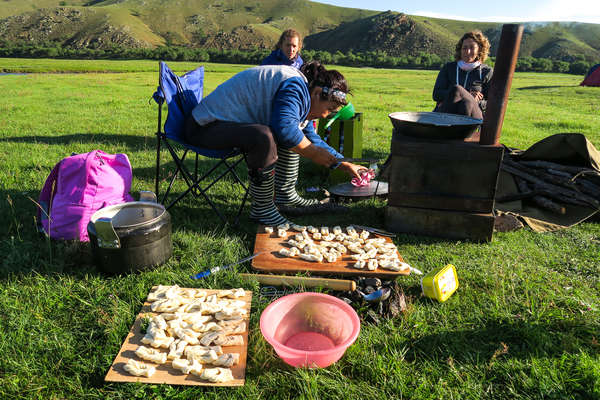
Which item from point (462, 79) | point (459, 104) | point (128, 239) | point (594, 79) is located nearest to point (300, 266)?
point (128, 239)

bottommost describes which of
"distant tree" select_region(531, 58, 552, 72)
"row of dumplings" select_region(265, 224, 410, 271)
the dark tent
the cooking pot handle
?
"row of dumplings" select_region(265, 224, 410, 271)

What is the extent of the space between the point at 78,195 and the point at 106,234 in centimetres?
→ 83

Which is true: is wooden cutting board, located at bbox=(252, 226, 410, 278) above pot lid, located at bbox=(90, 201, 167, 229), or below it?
below

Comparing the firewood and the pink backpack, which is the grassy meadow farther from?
the firewood

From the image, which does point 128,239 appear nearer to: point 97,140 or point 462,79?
point 462,79

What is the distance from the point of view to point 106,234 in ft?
8.38

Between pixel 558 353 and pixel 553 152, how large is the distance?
339 centimetres

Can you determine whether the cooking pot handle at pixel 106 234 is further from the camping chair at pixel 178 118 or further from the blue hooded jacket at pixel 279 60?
the blue hooded jacket at pixel 279 60

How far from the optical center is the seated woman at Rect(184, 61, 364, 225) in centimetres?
320

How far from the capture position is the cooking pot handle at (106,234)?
2494mm

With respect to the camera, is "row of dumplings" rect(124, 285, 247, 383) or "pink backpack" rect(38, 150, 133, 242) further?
"pink backpack" rect(38, 150, 133, 242)

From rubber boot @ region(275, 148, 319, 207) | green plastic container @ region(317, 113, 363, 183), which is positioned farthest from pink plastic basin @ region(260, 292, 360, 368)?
green plastic container @ region(317, 113, 363, 183)

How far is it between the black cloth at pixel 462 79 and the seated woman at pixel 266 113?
2.89 metres

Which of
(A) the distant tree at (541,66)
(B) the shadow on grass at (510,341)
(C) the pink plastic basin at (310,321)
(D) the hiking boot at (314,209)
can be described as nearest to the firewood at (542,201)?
(B) the shadow on grass at (510,341)
